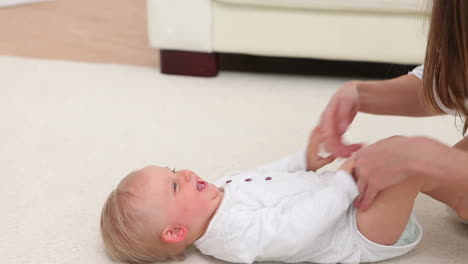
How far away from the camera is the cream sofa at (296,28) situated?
1803mm

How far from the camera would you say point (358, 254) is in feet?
3.34

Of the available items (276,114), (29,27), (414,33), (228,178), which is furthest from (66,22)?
(228,178)

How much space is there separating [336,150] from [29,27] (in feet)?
6.20

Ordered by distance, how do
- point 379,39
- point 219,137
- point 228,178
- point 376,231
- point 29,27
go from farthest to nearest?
point 29,27, point 379,39, point 219,137, point 228,178, point 376,231

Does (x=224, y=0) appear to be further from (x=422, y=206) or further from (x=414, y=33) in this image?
(x=422, y=206)

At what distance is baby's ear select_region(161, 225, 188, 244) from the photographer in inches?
38.9

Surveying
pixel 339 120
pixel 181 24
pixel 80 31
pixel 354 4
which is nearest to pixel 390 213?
pixel 339 120

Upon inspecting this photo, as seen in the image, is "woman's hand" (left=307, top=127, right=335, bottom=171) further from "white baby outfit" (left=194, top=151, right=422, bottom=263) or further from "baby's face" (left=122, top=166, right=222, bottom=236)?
"baby's face" (left=122, top=166, right=222, bottom=236)

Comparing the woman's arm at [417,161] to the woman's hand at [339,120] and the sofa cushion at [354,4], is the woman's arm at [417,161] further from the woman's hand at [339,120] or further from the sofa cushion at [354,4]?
the sofa cushion at [354,4]

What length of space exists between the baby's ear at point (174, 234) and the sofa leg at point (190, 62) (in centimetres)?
107

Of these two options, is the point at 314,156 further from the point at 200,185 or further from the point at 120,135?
the point at 120,135

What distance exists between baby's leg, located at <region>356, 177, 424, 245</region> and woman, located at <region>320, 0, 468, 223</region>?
16 millimetres

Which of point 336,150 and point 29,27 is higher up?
point 336,150

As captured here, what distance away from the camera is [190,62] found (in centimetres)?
202
